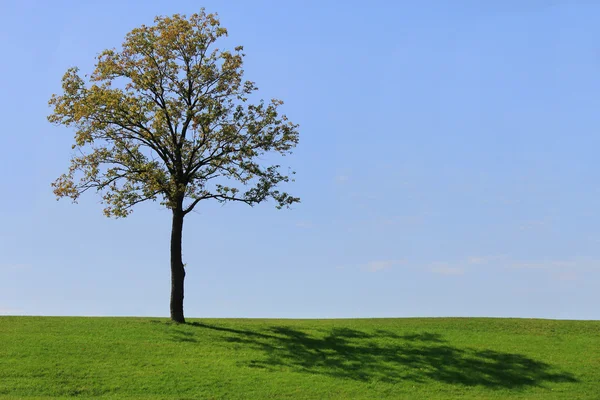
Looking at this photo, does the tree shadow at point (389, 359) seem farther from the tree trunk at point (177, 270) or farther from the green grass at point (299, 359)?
the tree trunk at point (177, 270)

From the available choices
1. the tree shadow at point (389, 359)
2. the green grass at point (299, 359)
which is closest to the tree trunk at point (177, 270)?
the green grass at point (299, 359)

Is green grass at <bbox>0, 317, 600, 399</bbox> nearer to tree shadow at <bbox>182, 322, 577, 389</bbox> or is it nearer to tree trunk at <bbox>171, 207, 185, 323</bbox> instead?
tree shadow at <bbox>182, 322, 577, 389</bbox>

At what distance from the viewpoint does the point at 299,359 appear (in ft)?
118

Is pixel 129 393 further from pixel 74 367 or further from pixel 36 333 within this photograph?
pixel 36 333

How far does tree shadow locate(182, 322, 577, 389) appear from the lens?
112ft

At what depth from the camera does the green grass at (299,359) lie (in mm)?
31109

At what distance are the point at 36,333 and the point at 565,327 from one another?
35018 millimetres

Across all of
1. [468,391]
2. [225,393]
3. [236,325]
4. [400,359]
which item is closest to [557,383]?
[468,391]

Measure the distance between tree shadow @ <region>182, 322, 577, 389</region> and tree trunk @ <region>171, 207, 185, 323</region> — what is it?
11.4 ft

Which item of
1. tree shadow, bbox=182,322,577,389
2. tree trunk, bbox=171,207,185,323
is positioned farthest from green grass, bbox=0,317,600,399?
tree trunk, bbox=171,207,185,323

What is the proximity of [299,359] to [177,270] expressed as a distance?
12464 millimetres

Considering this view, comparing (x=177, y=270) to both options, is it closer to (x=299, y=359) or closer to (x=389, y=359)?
(x=299, y=359)

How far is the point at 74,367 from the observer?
1308 inches

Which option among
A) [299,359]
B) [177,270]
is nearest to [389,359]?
[299,359]
